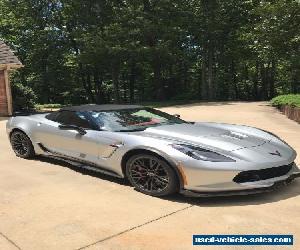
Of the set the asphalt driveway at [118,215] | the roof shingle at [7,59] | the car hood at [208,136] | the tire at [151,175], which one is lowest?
the asphalt driveway at [118,215]

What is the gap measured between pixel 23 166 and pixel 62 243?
11.4 feet

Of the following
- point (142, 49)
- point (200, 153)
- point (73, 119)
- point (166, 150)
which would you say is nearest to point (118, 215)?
point (166, 150)

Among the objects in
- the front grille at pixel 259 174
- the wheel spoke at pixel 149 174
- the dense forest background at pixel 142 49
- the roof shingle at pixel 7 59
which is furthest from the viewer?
the dense forest background at pixel 142 49

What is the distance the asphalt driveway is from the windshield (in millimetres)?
814

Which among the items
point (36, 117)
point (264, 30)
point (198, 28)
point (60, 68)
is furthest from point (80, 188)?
point (60, 68)

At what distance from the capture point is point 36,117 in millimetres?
7383

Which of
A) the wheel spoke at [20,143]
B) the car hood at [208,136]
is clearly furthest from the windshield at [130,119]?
the wheel spoke at [20,143]

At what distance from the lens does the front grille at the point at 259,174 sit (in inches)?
184

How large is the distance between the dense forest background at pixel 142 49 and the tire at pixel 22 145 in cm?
1830

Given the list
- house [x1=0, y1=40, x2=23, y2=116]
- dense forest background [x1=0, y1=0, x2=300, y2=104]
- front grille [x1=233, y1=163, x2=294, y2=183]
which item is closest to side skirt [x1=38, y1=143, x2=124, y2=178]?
front grille [x1=233, y1=163, x2=294, y2=183]

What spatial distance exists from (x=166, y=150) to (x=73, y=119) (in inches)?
85.0

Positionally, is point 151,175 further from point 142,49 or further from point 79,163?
point 142,49

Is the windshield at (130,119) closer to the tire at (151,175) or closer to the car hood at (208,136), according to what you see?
the car hood at (208,136)

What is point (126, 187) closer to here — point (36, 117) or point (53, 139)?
point (53, 139)
